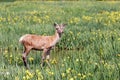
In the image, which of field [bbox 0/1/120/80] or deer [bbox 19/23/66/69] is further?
deer [bbox 19/23/66/69]

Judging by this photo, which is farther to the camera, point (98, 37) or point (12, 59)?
point (98, 37)

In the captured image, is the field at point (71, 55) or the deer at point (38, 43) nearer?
the field at point (71, 55)

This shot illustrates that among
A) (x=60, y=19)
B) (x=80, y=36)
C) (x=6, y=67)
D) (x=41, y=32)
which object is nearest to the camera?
(x=6, y=67)

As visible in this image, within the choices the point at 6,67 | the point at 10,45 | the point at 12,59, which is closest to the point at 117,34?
the point at 10,45

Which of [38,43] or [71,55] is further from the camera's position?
[38,43]

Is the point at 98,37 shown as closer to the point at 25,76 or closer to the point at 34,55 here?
the point at 34,55

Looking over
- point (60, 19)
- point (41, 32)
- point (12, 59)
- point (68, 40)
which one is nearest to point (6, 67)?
point (12, 59)

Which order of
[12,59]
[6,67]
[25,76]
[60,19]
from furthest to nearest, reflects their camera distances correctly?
[60,19] < [12,59] < [6,67] < [25,76]

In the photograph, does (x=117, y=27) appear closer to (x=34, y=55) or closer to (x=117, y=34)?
(x=117, y=34)

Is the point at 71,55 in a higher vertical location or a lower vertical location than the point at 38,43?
lower

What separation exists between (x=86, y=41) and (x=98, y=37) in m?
0.48

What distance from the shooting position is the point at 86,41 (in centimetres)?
1294

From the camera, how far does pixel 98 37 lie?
12.7m

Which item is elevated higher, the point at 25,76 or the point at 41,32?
the point at 25,76
